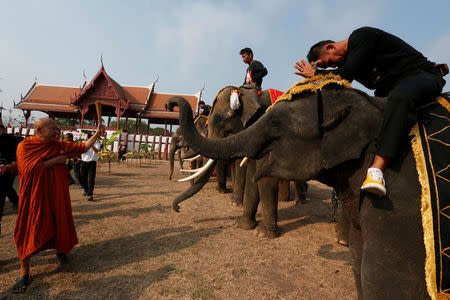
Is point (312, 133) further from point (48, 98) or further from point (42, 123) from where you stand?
point (48, 98)

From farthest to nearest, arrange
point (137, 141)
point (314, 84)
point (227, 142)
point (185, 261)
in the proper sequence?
point (137, 141)
point (185, 261)
point (227, 142)
point (314, 84)

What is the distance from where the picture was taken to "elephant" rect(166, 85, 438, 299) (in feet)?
3.79

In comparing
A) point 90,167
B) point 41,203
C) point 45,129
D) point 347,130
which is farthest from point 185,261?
point 90,167

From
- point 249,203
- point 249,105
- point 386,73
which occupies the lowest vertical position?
point 249,203

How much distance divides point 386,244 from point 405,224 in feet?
0.46

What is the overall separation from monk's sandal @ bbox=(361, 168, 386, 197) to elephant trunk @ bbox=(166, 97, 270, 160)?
0.61 meters

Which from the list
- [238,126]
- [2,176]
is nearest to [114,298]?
[2,176]

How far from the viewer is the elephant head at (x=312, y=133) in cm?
135

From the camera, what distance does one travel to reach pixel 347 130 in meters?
1.36

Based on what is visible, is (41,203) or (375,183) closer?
(375,183)

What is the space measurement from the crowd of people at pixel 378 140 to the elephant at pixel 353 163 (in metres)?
0.11

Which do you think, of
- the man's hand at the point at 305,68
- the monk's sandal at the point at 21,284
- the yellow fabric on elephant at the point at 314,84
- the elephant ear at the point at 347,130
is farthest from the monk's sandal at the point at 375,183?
the monk's sandal at the point at 21,284

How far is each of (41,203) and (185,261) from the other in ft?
6.40

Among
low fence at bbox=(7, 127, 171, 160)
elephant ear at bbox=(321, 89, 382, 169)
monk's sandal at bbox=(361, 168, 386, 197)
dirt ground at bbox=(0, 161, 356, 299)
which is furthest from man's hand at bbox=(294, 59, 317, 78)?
low fence at bbox=(7, 127, 171, 160)
